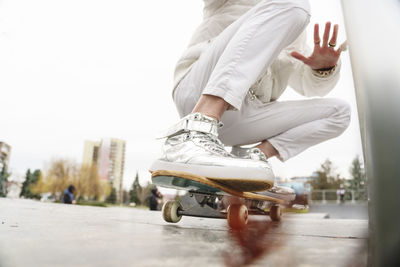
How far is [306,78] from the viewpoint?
86 centimetres

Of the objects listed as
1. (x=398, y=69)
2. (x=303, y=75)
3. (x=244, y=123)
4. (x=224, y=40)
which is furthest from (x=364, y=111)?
(x=303, y=75)

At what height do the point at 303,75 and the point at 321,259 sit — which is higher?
the point at 303,75

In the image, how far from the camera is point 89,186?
1167 centimetres

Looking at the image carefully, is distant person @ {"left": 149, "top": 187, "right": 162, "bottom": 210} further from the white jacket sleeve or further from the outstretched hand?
the outstretched hand

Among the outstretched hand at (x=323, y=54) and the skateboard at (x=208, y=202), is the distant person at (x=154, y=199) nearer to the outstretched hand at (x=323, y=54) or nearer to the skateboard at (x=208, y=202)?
the skateboard at (x=208, y=202)

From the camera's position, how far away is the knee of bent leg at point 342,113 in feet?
2.61

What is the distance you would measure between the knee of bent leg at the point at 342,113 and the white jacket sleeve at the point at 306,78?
0.06 meters

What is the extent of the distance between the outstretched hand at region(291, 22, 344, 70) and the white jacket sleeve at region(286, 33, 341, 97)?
4cm

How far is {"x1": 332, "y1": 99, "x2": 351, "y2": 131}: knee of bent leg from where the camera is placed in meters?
0.80

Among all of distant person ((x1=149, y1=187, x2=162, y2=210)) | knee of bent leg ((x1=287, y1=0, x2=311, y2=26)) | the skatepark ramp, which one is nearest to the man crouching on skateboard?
knee of bent leg ((x1=287, y1=0, x2=311, y2=26))

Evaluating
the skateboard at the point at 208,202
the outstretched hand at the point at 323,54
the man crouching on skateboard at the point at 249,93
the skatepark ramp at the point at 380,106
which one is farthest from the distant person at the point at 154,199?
the skatepark ramp at the point at 380,106

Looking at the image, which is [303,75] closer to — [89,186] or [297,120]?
[297,120]

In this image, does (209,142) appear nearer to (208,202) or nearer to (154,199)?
(208,202)

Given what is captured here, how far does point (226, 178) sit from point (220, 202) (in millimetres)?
468
